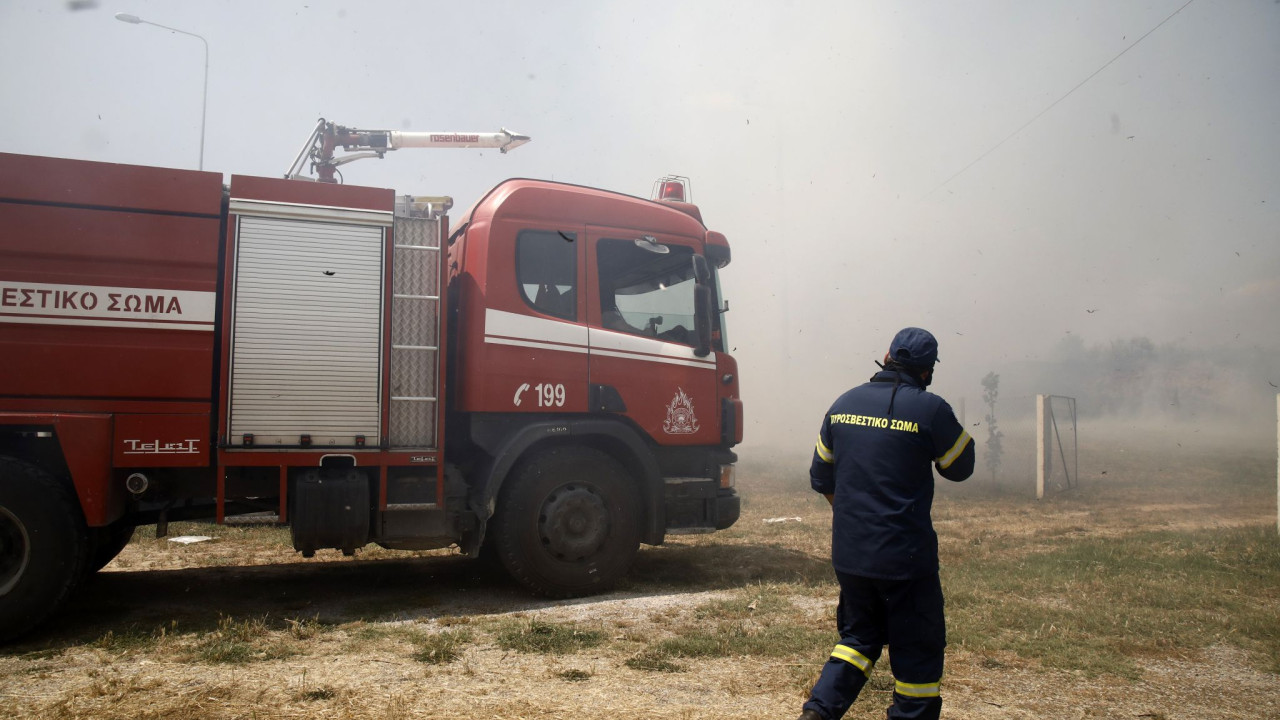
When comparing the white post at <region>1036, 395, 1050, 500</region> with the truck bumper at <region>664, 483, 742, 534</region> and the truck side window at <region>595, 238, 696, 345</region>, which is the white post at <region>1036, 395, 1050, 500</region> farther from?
the truck side window at <region>595, 238, 696, 345</region>

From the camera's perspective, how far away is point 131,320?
5.79 meters

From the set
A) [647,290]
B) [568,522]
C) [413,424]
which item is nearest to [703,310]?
[647,290]

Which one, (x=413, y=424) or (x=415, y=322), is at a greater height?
(x=415, y=322)

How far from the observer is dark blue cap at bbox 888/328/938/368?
3.83m

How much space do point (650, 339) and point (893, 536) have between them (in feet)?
13.6

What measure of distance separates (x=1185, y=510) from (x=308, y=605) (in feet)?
41.6

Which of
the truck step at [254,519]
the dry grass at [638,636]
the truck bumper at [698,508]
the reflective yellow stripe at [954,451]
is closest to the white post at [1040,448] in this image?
the dry grass at [638,636]

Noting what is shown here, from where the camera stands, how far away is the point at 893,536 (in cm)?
356

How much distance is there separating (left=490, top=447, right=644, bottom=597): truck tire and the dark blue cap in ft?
12.2

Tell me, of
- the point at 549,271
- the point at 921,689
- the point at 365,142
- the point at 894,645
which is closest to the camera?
the point at 921,689

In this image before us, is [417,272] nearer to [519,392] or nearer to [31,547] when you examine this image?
[519,392]

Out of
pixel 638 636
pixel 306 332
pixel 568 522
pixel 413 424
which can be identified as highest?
pixel 306 332

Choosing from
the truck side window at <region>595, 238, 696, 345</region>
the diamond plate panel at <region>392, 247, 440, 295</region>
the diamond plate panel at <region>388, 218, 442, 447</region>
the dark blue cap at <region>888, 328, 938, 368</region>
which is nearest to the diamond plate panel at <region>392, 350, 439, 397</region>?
the diamond plate panel at <region>388, 218, 442, 447</region>

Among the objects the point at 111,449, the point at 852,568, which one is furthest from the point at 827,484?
the point at 111,449
